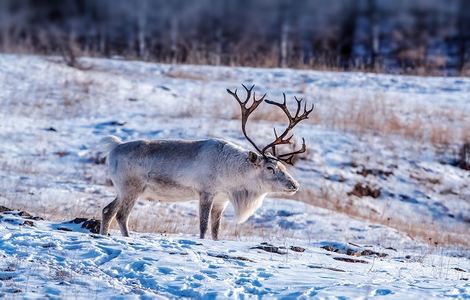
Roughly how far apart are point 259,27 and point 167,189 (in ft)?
115

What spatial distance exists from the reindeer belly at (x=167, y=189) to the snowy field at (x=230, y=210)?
468 millimetres

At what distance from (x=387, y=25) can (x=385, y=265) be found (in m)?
35.8

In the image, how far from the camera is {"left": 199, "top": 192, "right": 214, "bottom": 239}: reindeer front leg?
924 cm

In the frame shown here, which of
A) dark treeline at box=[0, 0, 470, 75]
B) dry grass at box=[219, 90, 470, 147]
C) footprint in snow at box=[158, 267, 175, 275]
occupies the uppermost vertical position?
dark treeline at box=[0, 0, 470, 75]

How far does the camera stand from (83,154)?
1573cm

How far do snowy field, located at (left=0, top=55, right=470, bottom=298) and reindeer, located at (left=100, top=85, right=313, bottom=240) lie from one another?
49 cm

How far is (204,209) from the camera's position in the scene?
30.6 feet

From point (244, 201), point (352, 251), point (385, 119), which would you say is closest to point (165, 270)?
point (244, 201)

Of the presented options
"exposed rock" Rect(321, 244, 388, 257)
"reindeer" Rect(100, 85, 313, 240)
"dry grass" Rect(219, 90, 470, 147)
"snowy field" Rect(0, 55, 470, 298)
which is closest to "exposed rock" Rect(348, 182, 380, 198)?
"snowy field" Rect(0, 55, 470, 298)

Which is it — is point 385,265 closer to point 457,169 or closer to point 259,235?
point 259,235

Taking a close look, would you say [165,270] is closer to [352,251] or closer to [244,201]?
[244,201]

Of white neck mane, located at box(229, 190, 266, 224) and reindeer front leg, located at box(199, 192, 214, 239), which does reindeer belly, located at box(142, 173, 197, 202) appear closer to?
reindeer front leg, located at box(199, 192, 214, 239)

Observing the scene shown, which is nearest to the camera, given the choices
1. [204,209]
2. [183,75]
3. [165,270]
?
[165,270]

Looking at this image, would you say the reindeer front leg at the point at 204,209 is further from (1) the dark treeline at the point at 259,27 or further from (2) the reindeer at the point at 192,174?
(1) the dark treeline at the point at 259,27
